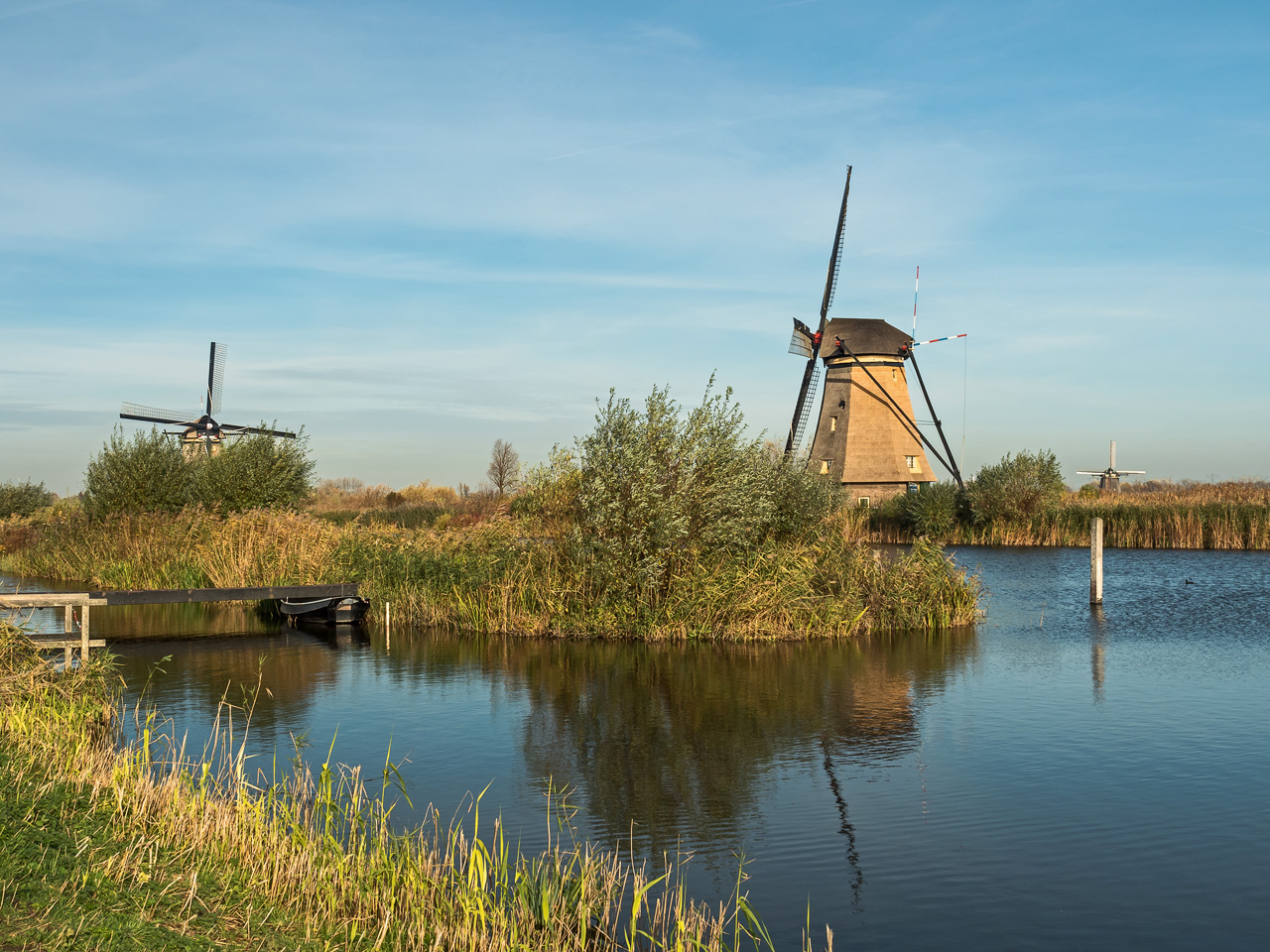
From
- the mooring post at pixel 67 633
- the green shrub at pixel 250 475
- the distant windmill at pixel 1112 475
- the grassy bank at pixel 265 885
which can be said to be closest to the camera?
the grassy bank at pixel 265 885

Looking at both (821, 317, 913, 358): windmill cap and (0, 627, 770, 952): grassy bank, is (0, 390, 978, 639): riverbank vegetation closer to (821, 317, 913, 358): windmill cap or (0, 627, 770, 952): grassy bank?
(0, 627, 770, 952): grassy bank

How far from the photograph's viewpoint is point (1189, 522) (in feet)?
133

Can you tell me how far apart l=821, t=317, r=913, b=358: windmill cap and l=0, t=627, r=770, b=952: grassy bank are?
147ft

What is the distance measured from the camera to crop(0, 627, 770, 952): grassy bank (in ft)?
17.8

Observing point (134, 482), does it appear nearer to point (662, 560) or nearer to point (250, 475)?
point (250, 475)

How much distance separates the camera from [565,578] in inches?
793

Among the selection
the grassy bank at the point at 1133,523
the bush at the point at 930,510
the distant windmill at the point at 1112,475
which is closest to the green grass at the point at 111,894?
the grassy bank at the point at 1133,523

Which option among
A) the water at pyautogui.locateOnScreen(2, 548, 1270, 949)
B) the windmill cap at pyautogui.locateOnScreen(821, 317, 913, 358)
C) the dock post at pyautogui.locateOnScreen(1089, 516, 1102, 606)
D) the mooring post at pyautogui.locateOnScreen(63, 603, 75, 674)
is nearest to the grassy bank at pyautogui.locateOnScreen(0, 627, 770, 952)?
the water at pyautogui.locateOnScreen(2, 548, 1270, 949)

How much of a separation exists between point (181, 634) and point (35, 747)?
13.5m

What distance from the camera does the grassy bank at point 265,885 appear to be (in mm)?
5430

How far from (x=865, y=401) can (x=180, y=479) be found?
31190mm

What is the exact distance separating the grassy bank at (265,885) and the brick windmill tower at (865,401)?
4385cm

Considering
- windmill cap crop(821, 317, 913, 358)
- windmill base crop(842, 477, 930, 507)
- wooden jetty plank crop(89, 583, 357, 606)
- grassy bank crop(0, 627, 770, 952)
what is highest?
windmill cap crop(821, 317, 913, 358)

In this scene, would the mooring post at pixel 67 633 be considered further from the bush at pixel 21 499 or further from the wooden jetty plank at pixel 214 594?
the bush at pixel 21 499
